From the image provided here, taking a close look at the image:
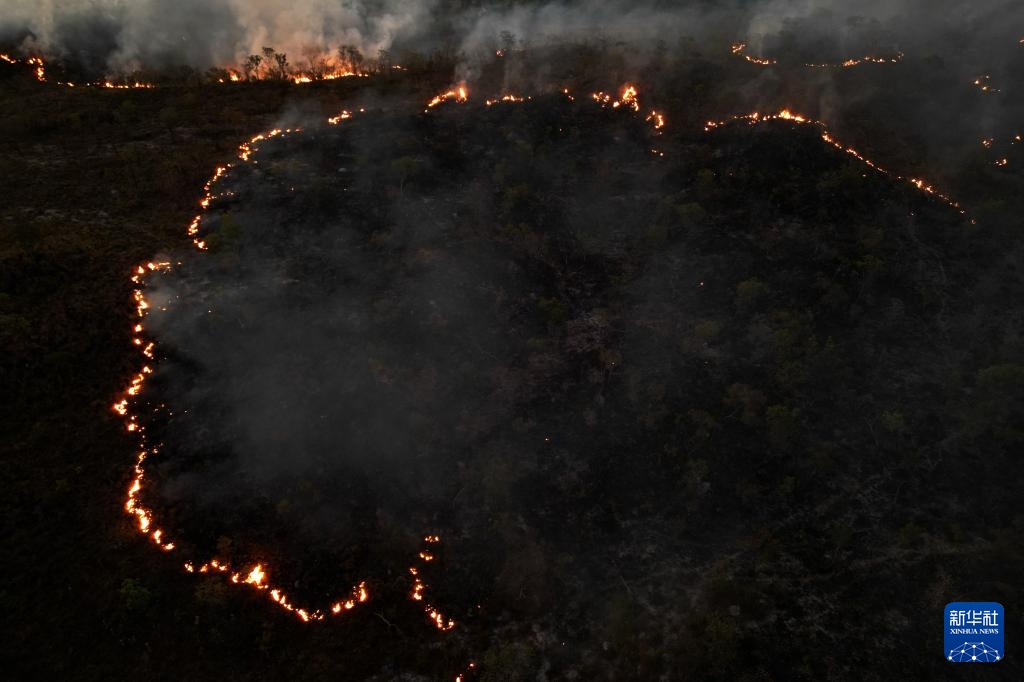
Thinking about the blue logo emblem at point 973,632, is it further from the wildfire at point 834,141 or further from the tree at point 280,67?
the tree at point 280,67

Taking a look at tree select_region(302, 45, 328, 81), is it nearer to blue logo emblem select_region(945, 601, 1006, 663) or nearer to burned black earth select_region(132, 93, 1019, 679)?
burned black earth select_region(132, 93, 1019, 679)

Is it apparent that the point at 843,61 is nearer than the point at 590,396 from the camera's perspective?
No

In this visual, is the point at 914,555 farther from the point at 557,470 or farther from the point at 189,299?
the point at 189,299

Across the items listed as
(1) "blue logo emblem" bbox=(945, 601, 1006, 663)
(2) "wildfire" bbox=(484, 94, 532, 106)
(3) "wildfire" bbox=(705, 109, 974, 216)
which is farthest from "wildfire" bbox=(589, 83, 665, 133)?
(1) "blue logo emblem" bbox=(945, 601, 1006, 663)

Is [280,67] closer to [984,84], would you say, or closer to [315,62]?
[315,62]

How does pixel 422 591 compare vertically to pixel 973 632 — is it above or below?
below

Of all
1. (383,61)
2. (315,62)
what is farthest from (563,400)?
(315,62)

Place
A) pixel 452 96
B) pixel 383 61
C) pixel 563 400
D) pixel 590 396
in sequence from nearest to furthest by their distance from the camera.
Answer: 1. pixel 563 400
2. pixel 590 396
3. pixel 452 96
4. pixel 383 61

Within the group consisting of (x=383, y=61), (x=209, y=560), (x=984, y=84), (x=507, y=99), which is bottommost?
(x=209, y=560)
